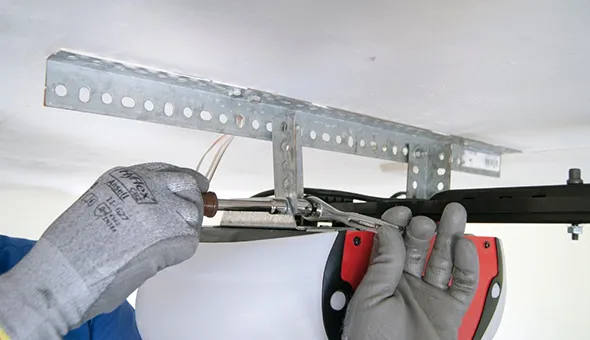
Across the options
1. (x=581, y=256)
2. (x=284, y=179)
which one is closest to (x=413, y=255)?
(x=284, y=179)

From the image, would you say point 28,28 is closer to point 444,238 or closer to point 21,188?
point 444,238

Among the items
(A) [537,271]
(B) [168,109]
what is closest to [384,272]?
(B) [168,109]

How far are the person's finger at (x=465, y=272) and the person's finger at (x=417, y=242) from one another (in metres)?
0.04

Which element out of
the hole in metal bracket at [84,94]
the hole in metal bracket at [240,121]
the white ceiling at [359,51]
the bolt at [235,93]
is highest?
the white ceiling at [359,51]

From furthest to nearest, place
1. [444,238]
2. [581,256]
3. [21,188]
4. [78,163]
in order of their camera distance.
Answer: [21,188], [581,256], [78,163], [444,238]

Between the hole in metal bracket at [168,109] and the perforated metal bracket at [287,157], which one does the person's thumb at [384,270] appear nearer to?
the perforated metal bracket at [287,157]

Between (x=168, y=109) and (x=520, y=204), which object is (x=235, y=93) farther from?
(x=520, y=204)

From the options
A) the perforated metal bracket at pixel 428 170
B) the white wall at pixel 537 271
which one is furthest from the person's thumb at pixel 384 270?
the white wall at pixel 537 271

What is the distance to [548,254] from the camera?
2.29 meters

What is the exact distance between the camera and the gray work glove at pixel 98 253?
19.8 inches

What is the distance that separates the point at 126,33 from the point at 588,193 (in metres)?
0.55

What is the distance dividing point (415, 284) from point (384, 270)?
73mm

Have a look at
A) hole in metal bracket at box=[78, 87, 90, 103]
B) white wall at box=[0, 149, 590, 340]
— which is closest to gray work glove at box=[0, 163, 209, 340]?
hole in metal bracket at box=[78, 87, 90, 103]

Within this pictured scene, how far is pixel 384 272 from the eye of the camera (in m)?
0.66
